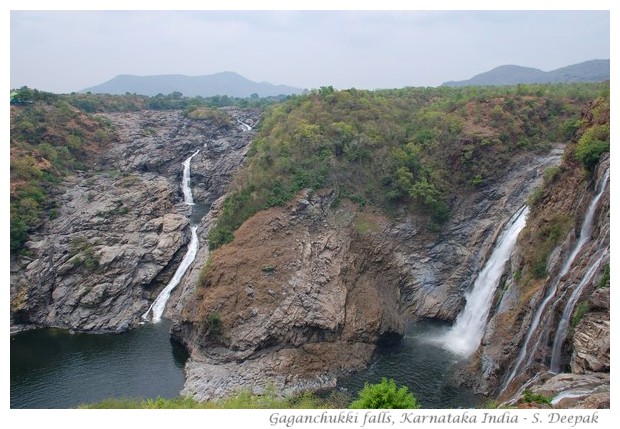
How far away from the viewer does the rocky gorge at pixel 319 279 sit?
2123 cm

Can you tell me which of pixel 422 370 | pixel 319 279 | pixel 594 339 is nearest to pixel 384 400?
pixel 594 339

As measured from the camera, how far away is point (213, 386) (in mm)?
24922

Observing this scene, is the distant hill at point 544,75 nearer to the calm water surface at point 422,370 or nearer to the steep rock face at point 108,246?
the steep rock face at point 108,246

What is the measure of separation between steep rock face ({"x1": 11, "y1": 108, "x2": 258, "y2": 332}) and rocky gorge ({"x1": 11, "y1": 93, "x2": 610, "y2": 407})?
0.12m

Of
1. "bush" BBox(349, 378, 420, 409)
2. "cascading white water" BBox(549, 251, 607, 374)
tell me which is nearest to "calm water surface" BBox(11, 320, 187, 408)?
"bush" BBox(349, 378, 420, 409)

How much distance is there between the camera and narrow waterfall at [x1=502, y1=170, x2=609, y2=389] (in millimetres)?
20109

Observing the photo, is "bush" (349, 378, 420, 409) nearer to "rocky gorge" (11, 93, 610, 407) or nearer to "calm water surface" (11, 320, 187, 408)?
"rocky gorge" (11, 93, 610, 407)

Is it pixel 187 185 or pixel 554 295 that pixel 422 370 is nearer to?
pixel 554 295

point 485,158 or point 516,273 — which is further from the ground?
point 485,158

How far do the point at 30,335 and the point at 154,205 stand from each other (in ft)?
45.2

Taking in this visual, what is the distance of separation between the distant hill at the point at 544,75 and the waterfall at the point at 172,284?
7108cm
